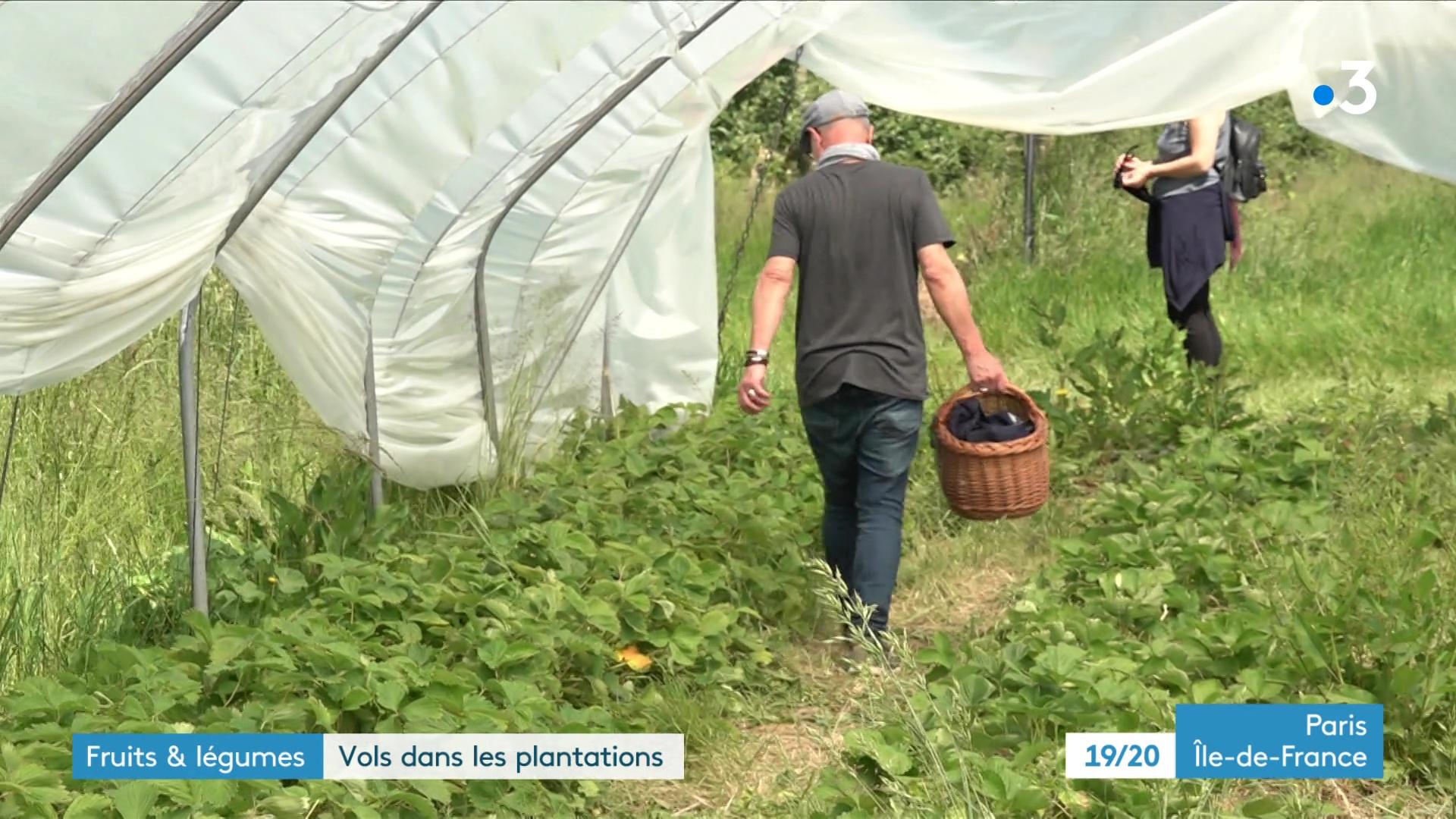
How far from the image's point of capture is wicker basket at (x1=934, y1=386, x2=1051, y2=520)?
4957 mm

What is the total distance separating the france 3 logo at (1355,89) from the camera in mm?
5578

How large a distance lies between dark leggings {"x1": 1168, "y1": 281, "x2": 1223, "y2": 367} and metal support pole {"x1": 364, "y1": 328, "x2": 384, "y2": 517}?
10.6 feet

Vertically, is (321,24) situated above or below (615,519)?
above

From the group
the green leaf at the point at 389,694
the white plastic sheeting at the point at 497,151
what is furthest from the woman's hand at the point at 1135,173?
the green leaf at the point at 389,694

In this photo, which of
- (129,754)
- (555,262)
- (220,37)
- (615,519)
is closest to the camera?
(129,754)

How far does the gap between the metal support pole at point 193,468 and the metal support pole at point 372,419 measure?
79 cm

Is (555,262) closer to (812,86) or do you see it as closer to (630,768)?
(630,768)

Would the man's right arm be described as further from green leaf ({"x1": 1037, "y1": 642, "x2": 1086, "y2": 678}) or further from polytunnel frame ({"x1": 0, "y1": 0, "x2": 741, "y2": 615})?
polytunnel frame ({"x1": 0, "y1": 0, "x2": 741, "y2": 615})

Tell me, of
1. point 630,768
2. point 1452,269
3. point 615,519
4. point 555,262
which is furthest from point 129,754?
point 1452,269

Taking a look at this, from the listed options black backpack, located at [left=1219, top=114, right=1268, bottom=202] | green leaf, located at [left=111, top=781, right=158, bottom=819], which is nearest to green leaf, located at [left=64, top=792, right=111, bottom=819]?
green leaf, located at [left=111, top=781, right=158, bottom=819]

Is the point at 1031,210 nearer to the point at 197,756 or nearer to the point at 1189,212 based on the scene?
the point at 1189,212

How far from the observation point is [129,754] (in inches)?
132

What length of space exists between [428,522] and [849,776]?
2423 mm

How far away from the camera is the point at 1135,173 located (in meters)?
6.87
